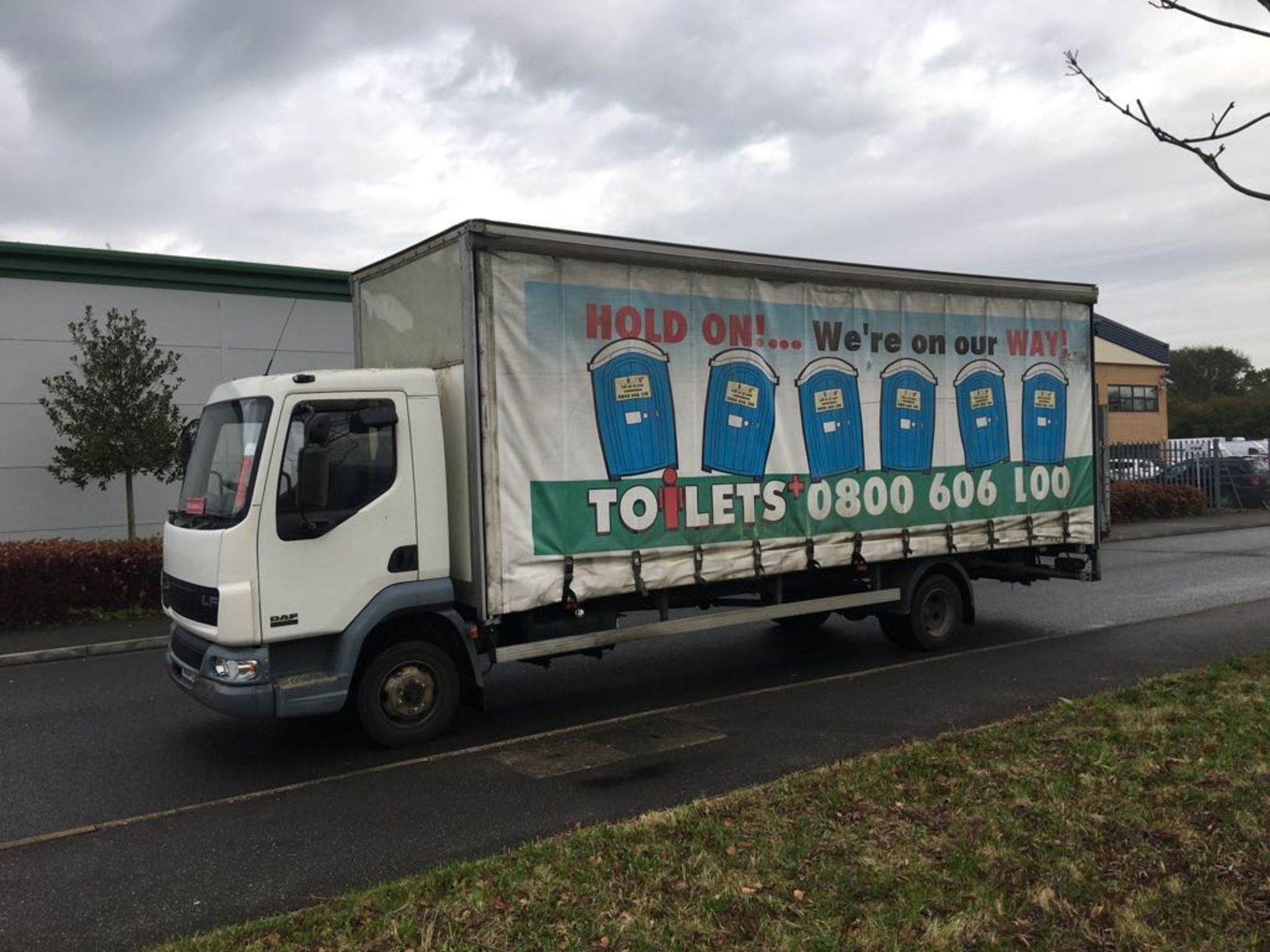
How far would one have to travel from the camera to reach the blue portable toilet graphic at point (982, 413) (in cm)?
971

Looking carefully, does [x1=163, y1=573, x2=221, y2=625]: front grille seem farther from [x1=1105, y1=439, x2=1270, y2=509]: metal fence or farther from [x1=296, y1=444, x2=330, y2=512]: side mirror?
[x1=1105, y1=439, x2=1270, y2=509]: metal fence

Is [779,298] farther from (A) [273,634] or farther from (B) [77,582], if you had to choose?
(B) [77,582]

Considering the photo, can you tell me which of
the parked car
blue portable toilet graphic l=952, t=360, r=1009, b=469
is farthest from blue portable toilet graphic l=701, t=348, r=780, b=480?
the parked car

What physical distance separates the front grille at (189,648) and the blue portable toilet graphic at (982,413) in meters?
6.68

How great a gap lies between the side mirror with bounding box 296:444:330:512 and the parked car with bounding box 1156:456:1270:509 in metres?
27.4


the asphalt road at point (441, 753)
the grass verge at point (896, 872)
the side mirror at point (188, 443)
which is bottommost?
the asphalt road at point (441, 753)

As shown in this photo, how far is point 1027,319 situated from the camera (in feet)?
33.7

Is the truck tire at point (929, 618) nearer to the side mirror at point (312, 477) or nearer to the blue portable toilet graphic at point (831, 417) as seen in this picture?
the blue portable toilet graphic at point (831, 417)

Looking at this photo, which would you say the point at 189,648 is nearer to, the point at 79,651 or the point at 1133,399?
the point at 79,651

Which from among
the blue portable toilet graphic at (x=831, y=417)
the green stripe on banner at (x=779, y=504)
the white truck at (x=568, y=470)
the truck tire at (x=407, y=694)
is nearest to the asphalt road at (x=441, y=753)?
the truck tire at (x=407, y=694)

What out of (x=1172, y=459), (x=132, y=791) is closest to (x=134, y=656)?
(x=132, y=791)

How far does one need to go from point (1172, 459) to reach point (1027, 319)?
72.1ft

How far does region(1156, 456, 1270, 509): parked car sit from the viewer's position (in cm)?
2847

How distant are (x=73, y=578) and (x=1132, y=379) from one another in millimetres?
54824
